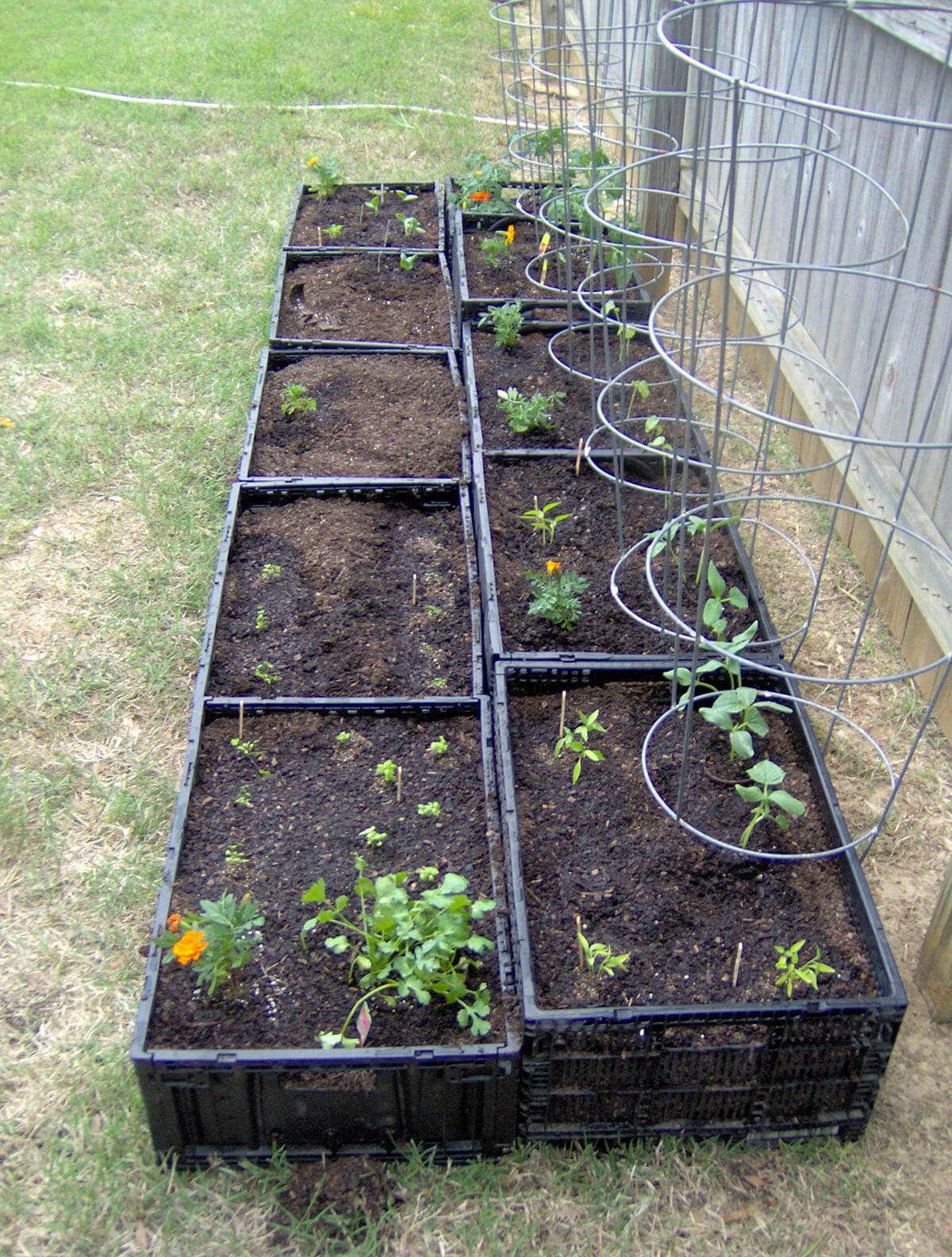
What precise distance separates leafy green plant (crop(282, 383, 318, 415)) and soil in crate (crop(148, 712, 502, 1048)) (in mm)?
1477

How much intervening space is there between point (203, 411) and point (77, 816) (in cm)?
199

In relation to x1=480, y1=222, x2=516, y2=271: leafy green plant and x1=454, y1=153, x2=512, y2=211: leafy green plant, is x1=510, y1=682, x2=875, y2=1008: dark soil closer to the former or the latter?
x1=480, y1=222, x2=516, y2=271: leafy green plant

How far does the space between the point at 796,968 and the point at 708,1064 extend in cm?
24

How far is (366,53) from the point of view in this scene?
26.9 ft

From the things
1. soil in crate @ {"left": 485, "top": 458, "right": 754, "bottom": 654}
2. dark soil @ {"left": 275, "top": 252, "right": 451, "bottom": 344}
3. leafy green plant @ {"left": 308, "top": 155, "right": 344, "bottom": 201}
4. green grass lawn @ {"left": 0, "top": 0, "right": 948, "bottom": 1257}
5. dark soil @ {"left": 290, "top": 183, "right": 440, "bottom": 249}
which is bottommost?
green grass lawn @ {"left": 0, "top": 0, "right": 948, "bottom": 1257}

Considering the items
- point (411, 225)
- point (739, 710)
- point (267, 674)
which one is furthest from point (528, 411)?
point (411, 225)

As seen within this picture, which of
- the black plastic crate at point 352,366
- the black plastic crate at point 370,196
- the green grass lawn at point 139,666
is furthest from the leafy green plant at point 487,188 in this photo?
the black plastic crate at point 352,366

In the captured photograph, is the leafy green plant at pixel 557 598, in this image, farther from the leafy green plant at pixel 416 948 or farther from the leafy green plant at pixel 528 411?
the leafy green plant at pixel 416 948

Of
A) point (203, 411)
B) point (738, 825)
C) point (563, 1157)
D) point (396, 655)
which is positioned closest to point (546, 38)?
point (203, 411)

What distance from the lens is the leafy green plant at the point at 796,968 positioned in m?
1.86

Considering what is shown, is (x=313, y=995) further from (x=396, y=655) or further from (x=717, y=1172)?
(x=396, y=655)

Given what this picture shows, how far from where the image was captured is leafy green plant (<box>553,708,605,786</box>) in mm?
2254

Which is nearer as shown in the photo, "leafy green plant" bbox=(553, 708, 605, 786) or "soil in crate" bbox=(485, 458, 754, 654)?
"leafy green plant" bbox=(553, 708, 605, 786)

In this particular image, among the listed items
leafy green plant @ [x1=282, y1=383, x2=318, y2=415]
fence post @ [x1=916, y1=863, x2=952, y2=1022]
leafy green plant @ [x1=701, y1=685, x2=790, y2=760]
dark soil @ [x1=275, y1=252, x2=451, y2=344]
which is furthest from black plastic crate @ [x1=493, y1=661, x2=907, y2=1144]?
dark soil @ [x1=275, y1=252, x2=451, y2=344]
